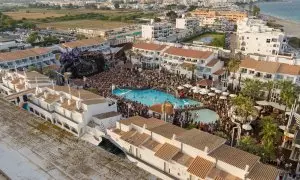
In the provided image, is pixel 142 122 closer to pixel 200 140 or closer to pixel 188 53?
pixel 200 140

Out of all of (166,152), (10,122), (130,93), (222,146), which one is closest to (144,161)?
(166,152)

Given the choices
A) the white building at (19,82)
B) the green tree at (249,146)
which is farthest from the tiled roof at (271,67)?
the white building at (19,82)

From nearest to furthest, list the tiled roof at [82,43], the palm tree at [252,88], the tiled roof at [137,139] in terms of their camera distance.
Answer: the tiled roof at [137,139]
the palm tree at [252,88]
the tiled roof at [82,43]

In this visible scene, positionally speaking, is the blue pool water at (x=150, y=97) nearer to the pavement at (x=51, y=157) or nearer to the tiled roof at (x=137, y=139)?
the tiled roof at (x=137, y=139)

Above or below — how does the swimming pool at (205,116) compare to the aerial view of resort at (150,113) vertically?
below

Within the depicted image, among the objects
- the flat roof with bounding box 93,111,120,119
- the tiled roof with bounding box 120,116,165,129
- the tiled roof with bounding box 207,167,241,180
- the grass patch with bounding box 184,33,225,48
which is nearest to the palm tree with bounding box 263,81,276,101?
the tiled roof with bounding box 120,116,165,129

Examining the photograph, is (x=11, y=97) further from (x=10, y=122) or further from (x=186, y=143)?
(x=186, y=143)

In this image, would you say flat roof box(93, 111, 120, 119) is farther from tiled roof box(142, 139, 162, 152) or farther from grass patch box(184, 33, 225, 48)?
grass patch box(184, 33, 225, 48)

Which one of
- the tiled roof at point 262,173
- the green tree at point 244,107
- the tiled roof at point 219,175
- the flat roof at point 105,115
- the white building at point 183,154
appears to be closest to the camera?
the tiled roof at point 262,173
